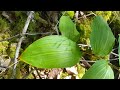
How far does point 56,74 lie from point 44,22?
0.29 meters

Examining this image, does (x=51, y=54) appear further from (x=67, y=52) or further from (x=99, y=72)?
(x=99, y=72)

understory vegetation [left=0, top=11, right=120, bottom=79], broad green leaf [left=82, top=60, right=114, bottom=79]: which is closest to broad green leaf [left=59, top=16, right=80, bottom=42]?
understory vegetation [left=0, top=11, right=120, bottom=79]

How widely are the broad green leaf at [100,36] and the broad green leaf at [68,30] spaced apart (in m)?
0.09

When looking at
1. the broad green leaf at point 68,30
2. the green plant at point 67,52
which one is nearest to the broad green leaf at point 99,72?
the green plant at point 67,52

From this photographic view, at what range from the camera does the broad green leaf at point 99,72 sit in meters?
0.96

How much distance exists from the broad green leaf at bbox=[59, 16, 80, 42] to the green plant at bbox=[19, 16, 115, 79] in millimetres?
28

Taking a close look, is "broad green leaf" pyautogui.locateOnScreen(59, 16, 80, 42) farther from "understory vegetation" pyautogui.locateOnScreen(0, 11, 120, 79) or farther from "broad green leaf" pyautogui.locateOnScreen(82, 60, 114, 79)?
"broad green leaf" pyautogui.locateOnScreen(82, 60, 114, 79)

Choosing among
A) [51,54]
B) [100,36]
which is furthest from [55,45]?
[100,36]

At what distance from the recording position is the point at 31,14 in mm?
1352

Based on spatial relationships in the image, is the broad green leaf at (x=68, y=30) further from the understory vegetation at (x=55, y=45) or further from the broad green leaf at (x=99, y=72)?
the broad green leaf at (x=99, y=72)

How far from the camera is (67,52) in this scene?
0.99 meters
